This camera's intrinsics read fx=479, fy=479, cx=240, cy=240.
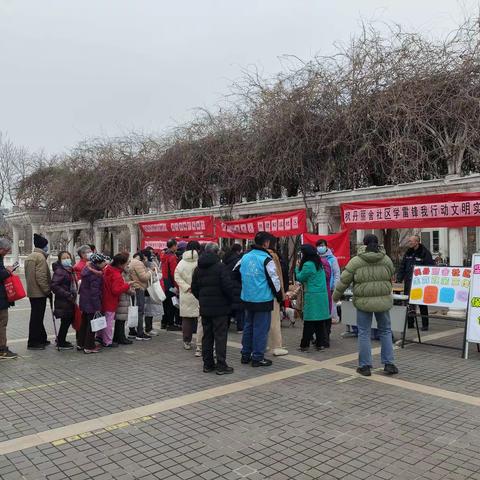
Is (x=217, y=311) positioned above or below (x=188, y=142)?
below

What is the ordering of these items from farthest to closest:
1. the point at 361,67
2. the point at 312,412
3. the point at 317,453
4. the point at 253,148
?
1. the point at 253,148
2. the point at 361,67
3. the point at 312,412
4. the point at 317,453

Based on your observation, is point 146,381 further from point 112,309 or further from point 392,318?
point 392,318

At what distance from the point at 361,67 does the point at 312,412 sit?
9.51 meters

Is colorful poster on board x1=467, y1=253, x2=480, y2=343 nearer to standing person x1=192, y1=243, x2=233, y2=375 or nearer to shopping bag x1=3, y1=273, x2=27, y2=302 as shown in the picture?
standing person x1=192, y1=243, x2=233, y2=375

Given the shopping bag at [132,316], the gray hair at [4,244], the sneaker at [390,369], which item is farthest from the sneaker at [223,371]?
the gray hair at [4,244]

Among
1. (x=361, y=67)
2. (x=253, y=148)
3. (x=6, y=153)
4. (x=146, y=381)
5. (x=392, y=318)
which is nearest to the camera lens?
(x=146, y=381)

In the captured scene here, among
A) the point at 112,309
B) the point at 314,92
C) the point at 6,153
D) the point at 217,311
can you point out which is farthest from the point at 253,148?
the point at 6,153

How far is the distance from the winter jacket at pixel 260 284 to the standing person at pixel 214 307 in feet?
1.15

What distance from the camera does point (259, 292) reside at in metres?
6.41

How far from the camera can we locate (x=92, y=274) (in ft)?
24.8

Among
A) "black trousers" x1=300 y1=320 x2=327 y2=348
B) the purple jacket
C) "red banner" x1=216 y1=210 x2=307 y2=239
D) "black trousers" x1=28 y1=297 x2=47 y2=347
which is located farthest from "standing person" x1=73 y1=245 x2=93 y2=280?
"red banner" x1=216 y1=210 x2=307 y2=239

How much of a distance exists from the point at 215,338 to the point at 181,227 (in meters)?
9.16

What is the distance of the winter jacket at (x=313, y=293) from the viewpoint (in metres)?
7.16

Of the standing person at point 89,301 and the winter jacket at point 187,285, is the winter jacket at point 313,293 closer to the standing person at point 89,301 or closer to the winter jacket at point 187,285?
the winter jacket at point 187,285
